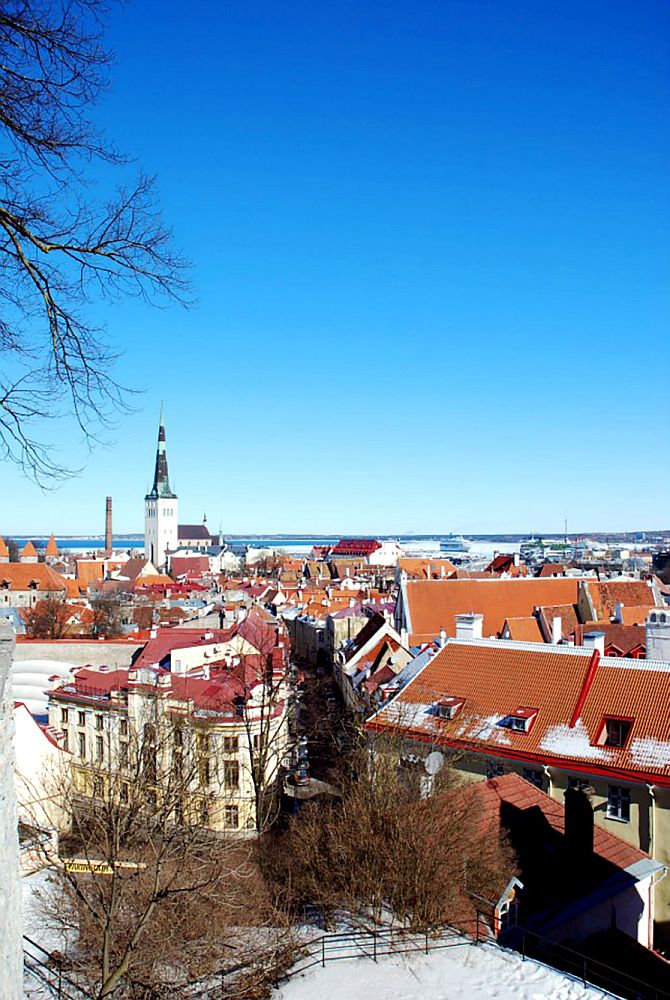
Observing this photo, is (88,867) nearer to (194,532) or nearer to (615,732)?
(615,732)

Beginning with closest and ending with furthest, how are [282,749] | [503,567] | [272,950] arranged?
[272,950] < [282,749] < [503,567]

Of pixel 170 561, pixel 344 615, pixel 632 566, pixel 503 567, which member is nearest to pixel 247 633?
pixel 344 615

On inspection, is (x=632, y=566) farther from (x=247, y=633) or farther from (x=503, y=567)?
(x=247, y=633)

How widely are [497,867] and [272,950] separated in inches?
141

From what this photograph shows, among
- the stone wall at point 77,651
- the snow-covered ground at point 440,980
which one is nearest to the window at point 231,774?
the snow-covered ground at point 440,980

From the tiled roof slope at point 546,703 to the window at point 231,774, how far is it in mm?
4406

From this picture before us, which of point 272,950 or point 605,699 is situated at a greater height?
point 605,699

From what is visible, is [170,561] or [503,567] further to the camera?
[170,561]

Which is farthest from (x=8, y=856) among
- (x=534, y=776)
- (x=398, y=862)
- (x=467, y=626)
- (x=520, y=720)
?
(x=467, y=626)

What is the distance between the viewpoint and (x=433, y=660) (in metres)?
23.0

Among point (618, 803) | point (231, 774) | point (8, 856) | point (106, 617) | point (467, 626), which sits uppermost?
point (8, 856)

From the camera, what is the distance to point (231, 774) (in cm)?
2291

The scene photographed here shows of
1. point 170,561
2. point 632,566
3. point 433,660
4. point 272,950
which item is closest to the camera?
point 272,950

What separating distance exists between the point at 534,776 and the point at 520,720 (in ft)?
4.49
